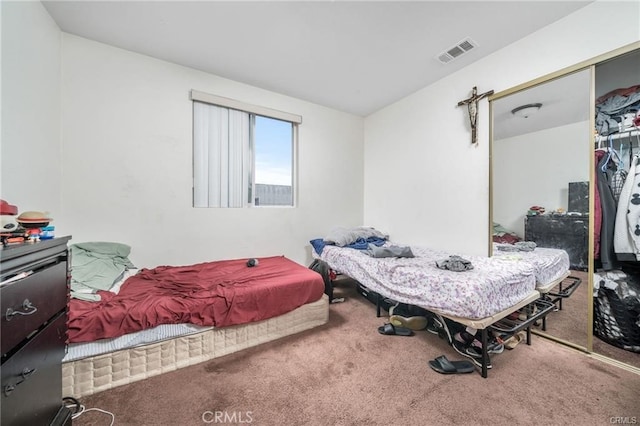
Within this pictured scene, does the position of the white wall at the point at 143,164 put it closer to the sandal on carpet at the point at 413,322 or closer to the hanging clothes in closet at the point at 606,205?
the sandal on carpet at the point at 413,322

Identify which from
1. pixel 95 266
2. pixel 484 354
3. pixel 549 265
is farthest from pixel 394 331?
pixel 95 266

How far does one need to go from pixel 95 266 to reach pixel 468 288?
2.93m

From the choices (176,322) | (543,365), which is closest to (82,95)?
(176,322)

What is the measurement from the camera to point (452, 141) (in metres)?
2.72

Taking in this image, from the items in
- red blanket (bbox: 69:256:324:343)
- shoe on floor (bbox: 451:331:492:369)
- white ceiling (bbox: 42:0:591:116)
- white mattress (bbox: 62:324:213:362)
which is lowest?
shoe on floor (bbox: 451:331:492:369)

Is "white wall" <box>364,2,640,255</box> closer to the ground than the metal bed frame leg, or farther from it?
farther from it

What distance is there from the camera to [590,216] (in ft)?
5.94

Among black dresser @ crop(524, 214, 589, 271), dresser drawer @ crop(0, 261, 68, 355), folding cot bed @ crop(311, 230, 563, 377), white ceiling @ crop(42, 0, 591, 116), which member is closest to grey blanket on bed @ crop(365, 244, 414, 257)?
folding cot bed @ crop(311, 230, 563, 377)

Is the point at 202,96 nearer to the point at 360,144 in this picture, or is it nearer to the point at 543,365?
the point at 360,144

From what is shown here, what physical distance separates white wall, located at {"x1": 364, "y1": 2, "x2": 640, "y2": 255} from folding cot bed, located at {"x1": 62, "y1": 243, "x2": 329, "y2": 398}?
68.9 inches

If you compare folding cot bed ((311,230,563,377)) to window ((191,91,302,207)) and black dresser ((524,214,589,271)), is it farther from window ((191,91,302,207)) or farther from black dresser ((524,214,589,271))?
window ((191,91,302,207))

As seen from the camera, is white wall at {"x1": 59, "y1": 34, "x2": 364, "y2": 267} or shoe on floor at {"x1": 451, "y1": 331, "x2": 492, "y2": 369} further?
white wall at {"x1": 59, "y1": 34, "x2": 364, "y2": 267}

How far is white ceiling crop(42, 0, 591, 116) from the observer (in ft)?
5.91

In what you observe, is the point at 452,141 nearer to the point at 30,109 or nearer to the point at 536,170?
the point at 536,170
